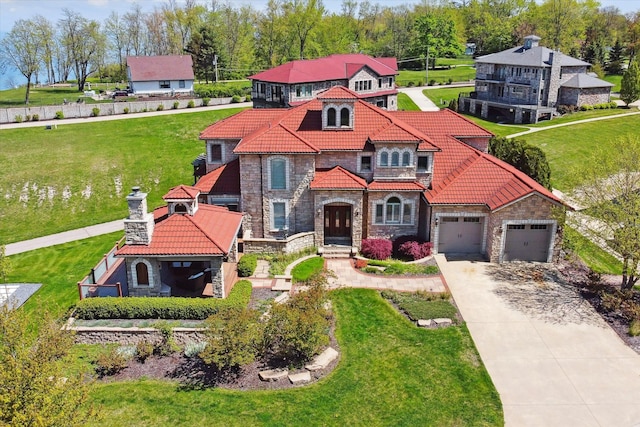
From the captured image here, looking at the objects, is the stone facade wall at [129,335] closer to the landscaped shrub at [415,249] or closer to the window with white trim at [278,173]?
the window with white trim at [278,173]

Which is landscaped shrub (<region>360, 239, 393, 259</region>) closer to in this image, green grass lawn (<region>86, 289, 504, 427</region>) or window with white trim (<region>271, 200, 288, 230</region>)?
window with white trim (<region>271, 200, 288, 230</region>)

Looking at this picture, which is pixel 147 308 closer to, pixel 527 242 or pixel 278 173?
pixel 278 173

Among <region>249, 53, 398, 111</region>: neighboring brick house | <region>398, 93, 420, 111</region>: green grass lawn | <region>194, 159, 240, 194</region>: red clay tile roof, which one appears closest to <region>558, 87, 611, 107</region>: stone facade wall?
<region>398, 93, 420, 111</region>: green grass lawn

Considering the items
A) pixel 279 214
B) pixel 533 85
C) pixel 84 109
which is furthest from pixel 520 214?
pixel 84 109

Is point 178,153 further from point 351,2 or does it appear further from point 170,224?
point 351,2

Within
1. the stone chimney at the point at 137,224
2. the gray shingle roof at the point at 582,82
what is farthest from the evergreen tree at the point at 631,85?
the stone chimney at the point at 137,224

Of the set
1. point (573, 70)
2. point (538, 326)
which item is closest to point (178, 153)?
point (538, 326)
